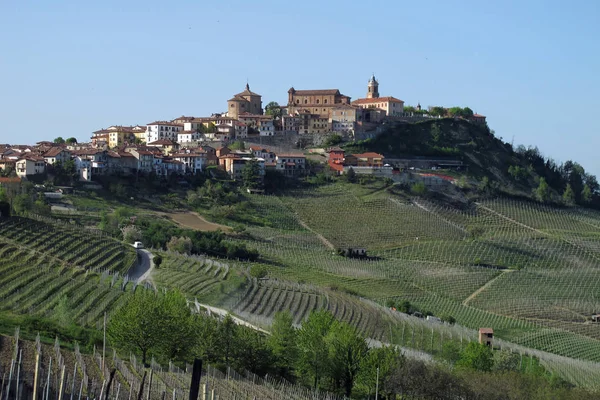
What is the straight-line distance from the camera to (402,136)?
322ft

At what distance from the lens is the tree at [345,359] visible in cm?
3033

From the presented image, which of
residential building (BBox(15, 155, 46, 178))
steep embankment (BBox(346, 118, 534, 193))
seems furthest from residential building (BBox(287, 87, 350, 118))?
residential building (BBox(15, 155, 46, 178))

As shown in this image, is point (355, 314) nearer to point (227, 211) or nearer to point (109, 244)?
point (109, 244)

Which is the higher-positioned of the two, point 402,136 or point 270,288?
point 402,136

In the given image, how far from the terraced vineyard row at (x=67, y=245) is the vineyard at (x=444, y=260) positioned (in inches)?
246

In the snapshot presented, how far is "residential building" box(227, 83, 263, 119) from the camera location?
3927 inches

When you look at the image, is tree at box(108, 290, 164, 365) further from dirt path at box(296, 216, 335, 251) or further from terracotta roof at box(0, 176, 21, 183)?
dirt path at box(296, 216, 335, 251)

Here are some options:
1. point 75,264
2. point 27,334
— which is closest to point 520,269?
point 75,264

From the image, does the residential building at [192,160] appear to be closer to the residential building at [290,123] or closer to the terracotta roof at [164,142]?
the terracotta roof at [164,142]

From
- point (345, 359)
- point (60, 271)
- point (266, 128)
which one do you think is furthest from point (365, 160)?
point (345, 359)

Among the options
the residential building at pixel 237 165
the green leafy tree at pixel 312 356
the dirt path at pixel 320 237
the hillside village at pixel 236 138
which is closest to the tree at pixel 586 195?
the hillside village at pixel 236 138

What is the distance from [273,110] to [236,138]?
1230 cm

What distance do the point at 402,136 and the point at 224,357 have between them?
230 feet

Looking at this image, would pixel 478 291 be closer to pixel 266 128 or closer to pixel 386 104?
pixel 266 128
